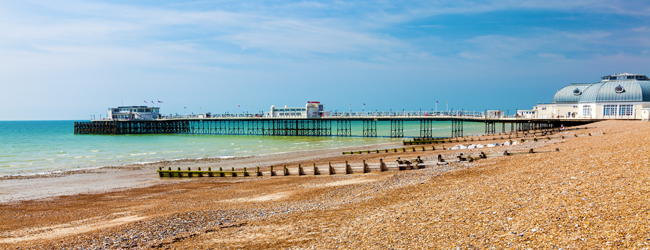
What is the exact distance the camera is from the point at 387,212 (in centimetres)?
1047

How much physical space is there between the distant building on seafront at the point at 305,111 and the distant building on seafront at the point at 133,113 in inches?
1374

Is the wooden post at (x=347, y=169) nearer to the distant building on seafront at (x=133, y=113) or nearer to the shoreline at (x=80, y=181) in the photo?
the shoreline at (x=80, y=181)

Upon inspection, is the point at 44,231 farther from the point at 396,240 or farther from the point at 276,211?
the point at 396,240

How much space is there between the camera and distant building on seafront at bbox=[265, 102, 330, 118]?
7744 cm

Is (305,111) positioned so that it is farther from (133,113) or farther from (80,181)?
(80,181)

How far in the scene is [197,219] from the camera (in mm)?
11898

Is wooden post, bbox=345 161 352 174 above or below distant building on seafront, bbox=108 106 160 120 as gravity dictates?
below

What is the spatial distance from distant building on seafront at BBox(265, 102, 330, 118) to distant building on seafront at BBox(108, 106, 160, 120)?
34908 mm

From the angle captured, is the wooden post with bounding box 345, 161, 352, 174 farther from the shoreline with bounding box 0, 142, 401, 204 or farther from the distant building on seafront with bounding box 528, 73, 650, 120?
the distant building on seafront with bounding box 528, 73, 650, 120

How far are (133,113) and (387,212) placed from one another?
100385 mm

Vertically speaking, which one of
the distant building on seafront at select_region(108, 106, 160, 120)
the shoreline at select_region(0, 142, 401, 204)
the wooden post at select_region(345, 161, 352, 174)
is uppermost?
the distant building on seafront at select_region(108, 106, 160, 120)

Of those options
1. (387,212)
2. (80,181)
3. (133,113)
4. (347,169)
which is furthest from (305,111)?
(387,212)

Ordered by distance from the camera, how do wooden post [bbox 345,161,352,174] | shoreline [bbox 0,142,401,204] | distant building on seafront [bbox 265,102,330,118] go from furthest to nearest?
distant building on seafront [bbox 265,102,330,118]
shoreline [bbox 0,142,401,204]
wooden post [bbox 345,161,352,174]

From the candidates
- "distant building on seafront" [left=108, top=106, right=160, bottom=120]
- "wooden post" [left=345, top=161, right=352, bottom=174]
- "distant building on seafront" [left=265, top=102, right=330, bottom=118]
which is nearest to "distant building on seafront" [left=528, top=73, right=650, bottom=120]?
"distant building on seafront" [left=265, top=102, right=330, bottom=118]
